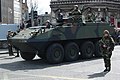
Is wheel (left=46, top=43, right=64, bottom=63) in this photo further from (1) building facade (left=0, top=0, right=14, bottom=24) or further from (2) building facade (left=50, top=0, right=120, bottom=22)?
(2) building facade (left=50, top=0, right=120, bottom=22)

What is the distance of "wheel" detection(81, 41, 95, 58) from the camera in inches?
772

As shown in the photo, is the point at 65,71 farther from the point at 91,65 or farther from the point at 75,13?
the point at 75,13

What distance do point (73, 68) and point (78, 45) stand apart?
12.5 ft

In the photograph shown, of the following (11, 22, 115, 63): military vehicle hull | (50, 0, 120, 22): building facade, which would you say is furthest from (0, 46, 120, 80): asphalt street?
(50, 0, 120, 22): building facade

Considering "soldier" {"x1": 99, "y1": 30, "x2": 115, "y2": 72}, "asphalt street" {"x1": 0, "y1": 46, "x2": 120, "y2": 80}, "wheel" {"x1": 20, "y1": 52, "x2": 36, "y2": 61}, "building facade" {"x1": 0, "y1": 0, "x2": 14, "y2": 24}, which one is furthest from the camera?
"building facade" {"x1": 0, "y1": 0, "x2": 14, "y2": 24}

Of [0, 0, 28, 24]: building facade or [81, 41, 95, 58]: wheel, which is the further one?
[0, 0, 28, 24]: building facade

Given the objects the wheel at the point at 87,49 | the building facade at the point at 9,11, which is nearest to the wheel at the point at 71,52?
the wheel at the point at 87,49

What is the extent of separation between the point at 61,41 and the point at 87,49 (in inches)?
83.7

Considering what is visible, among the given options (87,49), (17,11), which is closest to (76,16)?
(87,49)

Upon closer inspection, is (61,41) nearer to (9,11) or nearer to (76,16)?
(76,16)

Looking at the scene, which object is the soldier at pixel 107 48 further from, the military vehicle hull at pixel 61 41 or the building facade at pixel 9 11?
the building facade at pixel 9 11

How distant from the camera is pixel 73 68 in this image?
1595 centimetres

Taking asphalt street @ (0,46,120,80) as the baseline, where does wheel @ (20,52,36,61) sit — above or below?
above

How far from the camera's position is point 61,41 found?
18.3 meters
